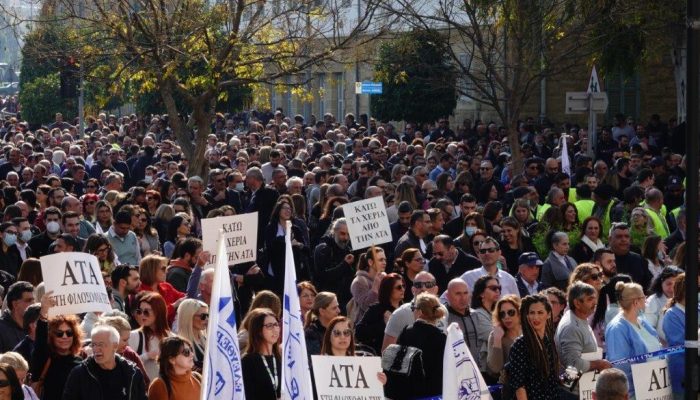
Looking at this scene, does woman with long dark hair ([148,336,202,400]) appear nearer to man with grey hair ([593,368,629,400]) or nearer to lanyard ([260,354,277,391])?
lanyard ([260,354,277,391])

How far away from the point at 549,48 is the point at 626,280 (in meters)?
11.9

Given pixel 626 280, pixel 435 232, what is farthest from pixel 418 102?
pixel 626 280

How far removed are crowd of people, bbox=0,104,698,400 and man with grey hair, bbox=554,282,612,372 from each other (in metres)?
0.01

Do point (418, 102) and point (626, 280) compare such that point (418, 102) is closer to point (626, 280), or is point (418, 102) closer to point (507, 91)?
point (507, 91)

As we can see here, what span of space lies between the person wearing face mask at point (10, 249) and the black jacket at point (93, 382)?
5.86 meters

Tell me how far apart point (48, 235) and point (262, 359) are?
6445mm

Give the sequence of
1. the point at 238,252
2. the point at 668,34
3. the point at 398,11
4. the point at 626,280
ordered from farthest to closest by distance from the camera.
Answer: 1. the point at 668,34
2. the point at 398,11
3. the point at 238,252
4. the point at 626,280

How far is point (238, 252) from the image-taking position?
14.8 metres

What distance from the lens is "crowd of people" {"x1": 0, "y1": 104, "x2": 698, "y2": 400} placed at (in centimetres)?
1020

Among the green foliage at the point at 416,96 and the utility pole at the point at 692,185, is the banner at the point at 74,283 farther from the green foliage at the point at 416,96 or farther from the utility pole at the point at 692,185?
the green foliage at the point at 416,96

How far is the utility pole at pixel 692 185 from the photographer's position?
26.1 ft

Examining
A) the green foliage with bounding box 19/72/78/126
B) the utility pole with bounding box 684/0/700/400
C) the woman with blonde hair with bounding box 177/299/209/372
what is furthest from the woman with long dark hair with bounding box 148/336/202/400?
the green foliage with bounding box 19/72/78/126

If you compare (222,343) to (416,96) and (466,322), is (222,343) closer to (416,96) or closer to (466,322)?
(466,322)

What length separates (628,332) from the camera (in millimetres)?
11141
